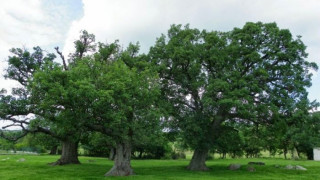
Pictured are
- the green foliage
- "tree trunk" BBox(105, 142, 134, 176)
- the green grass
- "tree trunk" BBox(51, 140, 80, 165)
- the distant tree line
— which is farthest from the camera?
"tree trunk" BBox(51, 140, 80, 165)

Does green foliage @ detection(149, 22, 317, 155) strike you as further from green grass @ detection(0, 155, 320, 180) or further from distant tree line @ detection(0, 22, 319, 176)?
green grass @ detection(0, 155, 320, 180)

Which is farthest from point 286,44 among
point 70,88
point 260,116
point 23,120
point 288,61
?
point 23,120

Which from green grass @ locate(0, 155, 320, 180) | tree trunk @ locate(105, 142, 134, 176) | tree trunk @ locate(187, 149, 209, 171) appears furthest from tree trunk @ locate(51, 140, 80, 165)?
tree trunk @ locate(187, 149, 209, 171)

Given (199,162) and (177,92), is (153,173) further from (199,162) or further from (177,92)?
(177,92)

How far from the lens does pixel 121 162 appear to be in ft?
79.3

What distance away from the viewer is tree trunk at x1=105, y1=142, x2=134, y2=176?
935 inches

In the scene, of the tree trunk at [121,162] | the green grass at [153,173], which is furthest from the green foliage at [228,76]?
the tree trunk at [121,162]

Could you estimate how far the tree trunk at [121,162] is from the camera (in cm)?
2374

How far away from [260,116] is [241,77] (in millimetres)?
4443

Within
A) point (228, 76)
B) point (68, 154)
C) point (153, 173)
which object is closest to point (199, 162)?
point (153, 173)

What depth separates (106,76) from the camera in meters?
20.6

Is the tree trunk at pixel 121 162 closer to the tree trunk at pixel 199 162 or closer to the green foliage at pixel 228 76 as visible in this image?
the green foliage at pixel 228 76

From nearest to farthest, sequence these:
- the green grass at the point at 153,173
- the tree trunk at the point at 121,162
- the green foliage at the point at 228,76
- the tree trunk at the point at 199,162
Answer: the green grass at the point at 153,173
the tree trunk at the point at 121,162
the green foliage at the point at 228,76
the tree trunk at the point at 199,162

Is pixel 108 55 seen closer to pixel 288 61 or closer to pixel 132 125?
pixel 132 125
